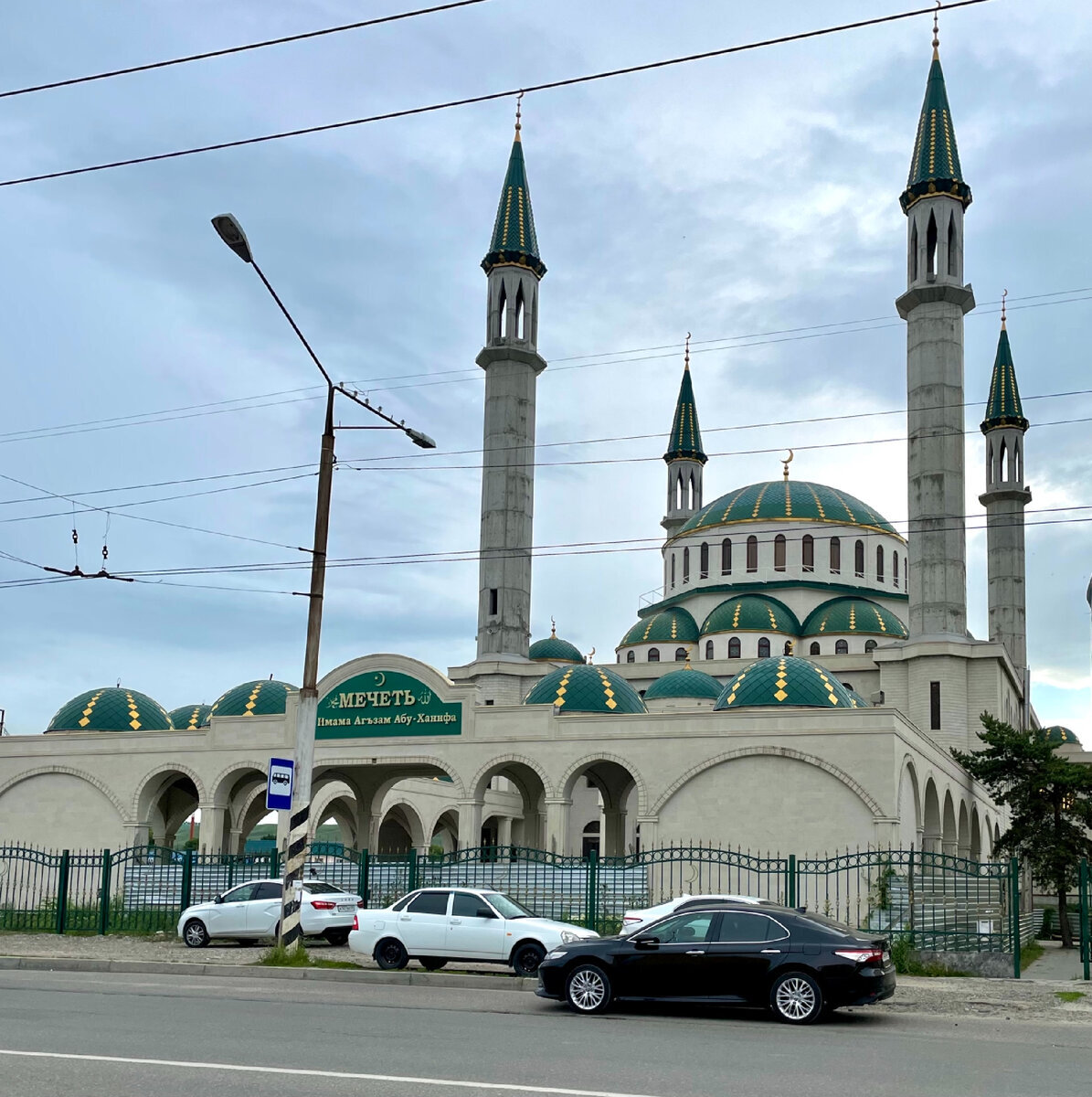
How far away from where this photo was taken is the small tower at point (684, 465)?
74688 mm

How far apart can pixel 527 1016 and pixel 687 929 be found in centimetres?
187

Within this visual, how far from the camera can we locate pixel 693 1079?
9.20 m

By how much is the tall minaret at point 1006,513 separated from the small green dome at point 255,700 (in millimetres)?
36819

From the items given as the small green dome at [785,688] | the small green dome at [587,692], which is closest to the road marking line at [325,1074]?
the small green dome at [785,688]

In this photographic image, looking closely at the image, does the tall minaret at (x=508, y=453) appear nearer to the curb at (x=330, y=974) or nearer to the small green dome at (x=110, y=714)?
the small green dome at (x=110, y=714)

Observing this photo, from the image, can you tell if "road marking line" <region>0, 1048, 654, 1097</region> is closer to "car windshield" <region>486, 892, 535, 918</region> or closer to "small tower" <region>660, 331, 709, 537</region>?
"car windshield" <region>486, 892, 535, 918</region>

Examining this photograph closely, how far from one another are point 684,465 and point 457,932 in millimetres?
58689

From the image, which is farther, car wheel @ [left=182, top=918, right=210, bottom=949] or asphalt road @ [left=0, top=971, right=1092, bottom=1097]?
car wheel @ [left=182, top=918, right=210, bottom=949]

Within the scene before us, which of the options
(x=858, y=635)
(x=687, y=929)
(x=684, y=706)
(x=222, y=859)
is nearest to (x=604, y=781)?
(x=684, y=706)

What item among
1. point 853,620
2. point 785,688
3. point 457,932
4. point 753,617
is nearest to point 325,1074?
point 457,932

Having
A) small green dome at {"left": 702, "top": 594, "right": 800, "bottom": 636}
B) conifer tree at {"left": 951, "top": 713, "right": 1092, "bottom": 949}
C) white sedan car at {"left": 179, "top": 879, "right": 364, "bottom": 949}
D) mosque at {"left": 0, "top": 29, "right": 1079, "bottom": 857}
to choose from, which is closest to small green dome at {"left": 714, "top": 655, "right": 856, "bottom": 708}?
mosque at {"left": 0, "top": 29, "right": 1079, "bottom": 857}

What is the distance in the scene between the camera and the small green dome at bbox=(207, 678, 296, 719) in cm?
4138

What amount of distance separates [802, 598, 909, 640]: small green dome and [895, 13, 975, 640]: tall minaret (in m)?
6.81

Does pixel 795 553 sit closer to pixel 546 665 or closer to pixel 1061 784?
pixel 546 665
